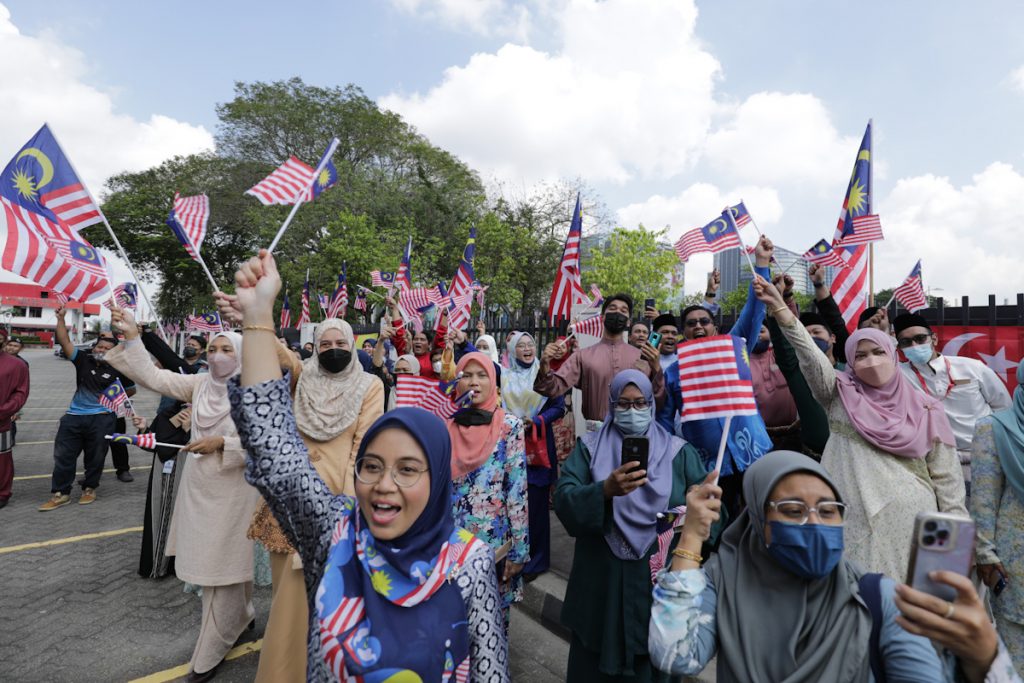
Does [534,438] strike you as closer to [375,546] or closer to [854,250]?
[375,546]

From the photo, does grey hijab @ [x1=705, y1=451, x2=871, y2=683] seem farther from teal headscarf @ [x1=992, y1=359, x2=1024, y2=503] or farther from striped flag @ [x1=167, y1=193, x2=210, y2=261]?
striped flag @ [x1=167, y1=193, x2=210, y2=261]

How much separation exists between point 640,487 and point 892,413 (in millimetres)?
1264

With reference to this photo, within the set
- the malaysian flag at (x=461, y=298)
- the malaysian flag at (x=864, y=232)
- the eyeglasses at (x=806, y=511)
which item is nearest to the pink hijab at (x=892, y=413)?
the eyeglasses at (x=806, y=511)

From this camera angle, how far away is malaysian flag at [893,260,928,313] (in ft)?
18.8

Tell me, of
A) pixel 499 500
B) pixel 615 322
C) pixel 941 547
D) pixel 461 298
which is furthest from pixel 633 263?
pixel 941 547

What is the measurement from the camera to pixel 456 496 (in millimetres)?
3059

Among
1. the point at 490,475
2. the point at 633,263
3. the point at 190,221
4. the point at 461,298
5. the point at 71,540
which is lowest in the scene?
the point at 71,540

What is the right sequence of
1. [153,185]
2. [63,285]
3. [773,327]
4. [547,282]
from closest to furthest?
[773,327]
[63,285]
[547,282]
[153,185]

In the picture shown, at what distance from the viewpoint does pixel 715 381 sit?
1.97m

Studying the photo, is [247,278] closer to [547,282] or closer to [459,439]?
[459,439]

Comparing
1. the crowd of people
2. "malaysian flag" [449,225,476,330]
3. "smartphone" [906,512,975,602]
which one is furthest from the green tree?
"smartphone" [906,512,975,602]

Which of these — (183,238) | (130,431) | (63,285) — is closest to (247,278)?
(183,238)

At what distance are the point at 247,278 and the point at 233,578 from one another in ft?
8.19

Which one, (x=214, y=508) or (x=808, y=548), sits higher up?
(x=808, y=548)
